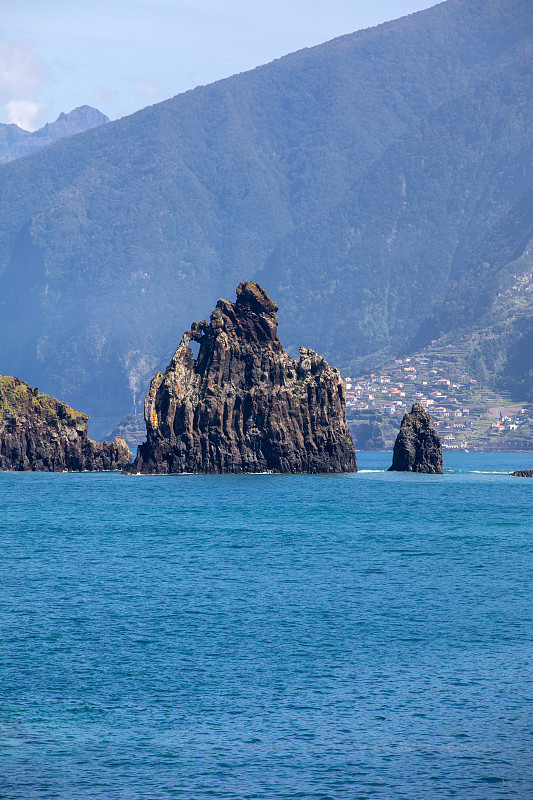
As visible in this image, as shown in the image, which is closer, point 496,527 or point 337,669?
point 337,669

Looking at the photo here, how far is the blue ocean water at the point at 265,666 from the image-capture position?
42406 millimetres

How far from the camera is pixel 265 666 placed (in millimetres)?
57844

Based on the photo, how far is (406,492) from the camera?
176 m

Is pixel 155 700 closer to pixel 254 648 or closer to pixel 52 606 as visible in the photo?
pixel 254 648

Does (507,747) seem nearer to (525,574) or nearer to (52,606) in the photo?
(52,606)

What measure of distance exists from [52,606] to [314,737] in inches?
1203

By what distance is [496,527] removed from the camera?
126m

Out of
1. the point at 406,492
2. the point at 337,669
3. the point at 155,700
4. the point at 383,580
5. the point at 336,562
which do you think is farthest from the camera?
the point at 406,492

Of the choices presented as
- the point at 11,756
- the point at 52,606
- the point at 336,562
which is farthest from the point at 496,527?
the point at 11,756

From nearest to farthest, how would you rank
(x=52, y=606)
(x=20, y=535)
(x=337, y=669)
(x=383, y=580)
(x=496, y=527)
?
(x=337, y=669), (x=52, y=606), (x=383, y=580), (x=20, y=535), (x=496, y=527)

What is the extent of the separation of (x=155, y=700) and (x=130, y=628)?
15.0 metres

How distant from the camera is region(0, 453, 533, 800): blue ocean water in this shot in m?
42.4

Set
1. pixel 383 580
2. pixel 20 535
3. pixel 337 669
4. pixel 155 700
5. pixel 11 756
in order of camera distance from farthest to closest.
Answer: pixel 20 535
pixel 383 580
pixel 337 669
pixel 155 700
pixel 11 756

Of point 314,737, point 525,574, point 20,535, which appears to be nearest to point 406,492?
point 20,535
